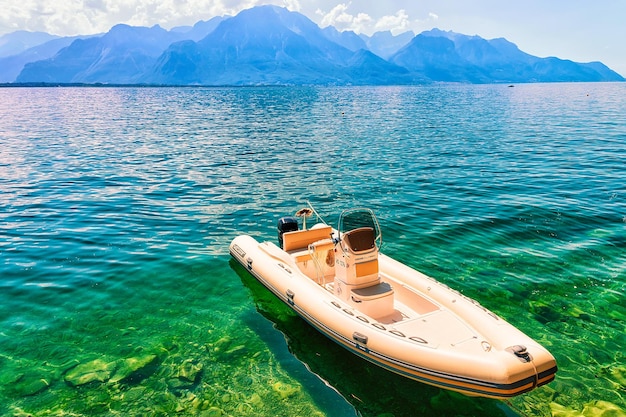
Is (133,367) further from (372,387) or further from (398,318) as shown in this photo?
(398,318)

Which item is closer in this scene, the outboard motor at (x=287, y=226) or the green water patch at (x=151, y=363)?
the green water patch at (x=151, y=363)

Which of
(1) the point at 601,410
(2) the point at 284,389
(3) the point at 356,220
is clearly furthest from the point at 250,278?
(1) the point at 601,410

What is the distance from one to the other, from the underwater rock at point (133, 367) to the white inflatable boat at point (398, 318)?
10.6 feet

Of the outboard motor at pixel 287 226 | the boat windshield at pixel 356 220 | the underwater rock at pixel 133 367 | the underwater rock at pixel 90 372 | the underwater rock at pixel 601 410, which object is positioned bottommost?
the underwater rock at pixel 601 410

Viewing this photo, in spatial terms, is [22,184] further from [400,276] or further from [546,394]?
[546,394]

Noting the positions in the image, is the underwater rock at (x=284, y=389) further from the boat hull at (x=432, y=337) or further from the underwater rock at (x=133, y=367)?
the underwater rock at (x=133, y=367)

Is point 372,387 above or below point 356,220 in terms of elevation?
below

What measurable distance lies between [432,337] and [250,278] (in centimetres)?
597

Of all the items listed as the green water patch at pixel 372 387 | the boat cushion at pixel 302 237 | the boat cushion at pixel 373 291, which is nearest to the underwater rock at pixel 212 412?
the green water patch at pixel 372 387

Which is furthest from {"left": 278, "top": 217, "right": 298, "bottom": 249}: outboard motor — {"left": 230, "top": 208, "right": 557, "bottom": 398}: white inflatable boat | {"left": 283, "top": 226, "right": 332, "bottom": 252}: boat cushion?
{"left": 230, "top": 208, "right": 557, "bottom": 398}: white inflatable boat

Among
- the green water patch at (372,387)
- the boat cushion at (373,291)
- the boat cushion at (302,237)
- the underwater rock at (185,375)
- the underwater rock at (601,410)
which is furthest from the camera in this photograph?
the boat cushion at (302,237)

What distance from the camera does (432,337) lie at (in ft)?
26.4

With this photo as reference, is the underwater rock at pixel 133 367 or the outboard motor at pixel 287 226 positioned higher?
the outboard motor at pixel 287 226

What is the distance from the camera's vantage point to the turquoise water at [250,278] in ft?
25.6
